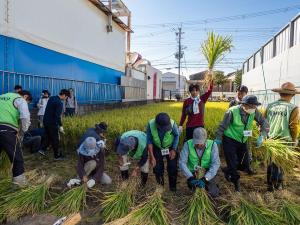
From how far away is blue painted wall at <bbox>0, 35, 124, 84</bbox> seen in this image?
8172 millimetres

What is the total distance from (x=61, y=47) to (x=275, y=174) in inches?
353

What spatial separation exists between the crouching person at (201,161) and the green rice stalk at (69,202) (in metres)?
1.18

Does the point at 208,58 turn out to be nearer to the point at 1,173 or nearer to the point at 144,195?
the point at 144,195

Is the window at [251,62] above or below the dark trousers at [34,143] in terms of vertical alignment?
above

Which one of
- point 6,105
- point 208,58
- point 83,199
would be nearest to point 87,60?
point 208,58

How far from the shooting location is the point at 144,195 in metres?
3.56

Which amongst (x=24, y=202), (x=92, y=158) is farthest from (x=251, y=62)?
(x=24, y=202)

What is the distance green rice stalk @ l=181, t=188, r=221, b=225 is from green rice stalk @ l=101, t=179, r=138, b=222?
0.60 m

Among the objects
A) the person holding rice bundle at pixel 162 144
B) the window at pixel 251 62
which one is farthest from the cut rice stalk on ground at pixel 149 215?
the window at pixel 251 62

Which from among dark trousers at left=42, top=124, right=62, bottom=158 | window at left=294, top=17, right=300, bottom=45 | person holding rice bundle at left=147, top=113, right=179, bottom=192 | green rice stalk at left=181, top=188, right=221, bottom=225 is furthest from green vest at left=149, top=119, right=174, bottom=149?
window at left=294, top=17, right=300, bottom=45

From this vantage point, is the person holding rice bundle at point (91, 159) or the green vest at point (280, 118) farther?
the person holding rice bundle at point (91, 159)

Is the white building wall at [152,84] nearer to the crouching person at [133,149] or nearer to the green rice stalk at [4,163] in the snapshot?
the crouching person at [133,149]

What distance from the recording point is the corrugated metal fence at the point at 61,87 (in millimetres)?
7664

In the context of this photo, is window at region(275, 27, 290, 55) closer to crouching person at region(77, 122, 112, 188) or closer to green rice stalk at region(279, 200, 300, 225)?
crouching person at region(77, 122, 112, 188)
